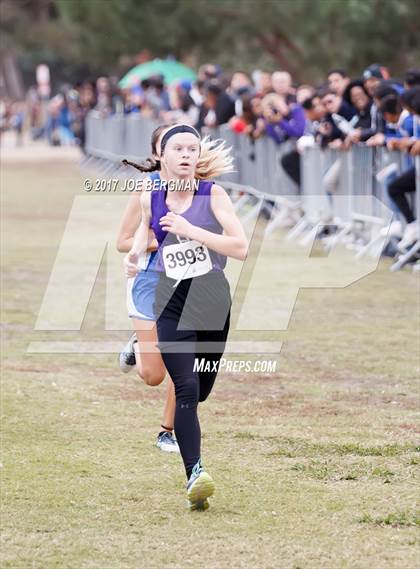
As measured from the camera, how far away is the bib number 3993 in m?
6.54

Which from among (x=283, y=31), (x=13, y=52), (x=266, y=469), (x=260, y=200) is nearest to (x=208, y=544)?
(x=266, y=469)

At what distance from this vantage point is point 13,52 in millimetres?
81750

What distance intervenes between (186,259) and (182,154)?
19.9 inches

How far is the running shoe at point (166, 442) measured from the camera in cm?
746

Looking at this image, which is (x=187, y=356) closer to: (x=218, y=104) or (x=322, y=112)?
(x=322, y=112)

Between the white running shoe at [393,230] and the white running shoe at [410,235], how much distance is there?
0.24 m

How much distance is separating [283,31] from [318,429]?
31.8m

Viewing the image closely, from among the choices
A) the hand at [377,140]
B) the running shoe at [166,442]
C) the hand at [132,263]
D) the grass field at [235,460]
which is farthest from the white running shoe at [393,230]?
the hand at [132,263]

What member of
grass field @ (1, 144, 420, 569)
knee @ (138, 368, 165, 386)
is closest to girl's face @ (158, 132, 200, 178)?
knee @ (138, 368, 165, 386)

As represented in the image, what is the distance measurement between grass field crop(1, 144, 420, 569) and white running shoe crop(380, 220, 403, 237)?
3.02m

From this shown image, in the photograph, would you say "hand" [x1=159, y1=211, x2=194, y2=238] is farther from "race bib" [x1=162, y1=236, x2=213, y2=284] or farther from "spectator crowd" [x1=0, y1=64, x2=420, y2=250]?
"spectator crowd" [x1=0, y1=64, x2=420, y2=250]

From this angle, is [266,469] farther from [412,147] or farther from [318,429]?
[412,147]

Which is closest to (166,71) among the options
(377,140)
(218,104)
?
(218,104)

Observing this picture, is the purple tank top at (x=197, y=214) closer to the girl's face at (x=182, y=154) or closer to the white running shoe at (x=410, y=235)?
the girl's face at (x=182, y=154)
